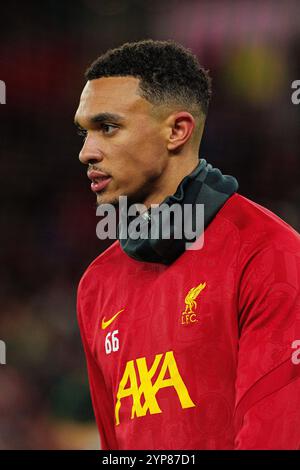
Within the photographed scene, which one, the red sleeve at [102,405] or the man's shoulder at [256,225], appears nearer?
the man's shoulder at [256,225]

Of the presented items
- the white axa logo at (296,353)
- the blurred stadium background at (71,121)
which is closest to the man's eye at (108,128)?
the white axa logo at (296,353)

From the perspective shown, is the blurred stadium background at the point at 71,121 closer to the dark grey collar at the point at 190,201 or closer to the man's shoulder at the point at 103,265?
the man's shoulder at the point at 103,265

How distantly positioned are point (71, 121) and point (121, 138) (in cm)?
497

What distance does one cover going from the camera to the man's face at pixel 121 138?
2.50 metres

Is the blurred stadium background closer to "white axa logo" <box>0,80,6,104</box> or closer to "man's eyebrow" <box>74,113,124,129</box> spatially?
"white axa logo" <box>0,80,6,104</box>

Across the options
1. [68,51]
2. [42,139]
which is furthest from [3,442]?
[68,51]

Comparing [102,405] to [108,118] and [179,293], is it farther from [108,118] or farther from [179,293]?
[108,118]

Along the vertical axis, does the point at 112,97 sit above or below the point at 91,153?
above

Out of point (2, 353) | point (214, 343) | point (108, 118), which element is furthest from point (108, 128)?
point (2, 353)

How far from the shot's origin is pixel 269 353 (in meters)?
2.15

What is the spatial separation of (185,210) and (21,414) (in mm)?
3827

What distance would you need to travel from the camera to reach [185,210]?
8.05 feet

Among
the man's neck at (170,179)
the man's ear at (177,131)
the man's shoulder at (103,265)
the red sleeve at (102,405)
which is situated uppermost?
the man's ear at (177,131)
